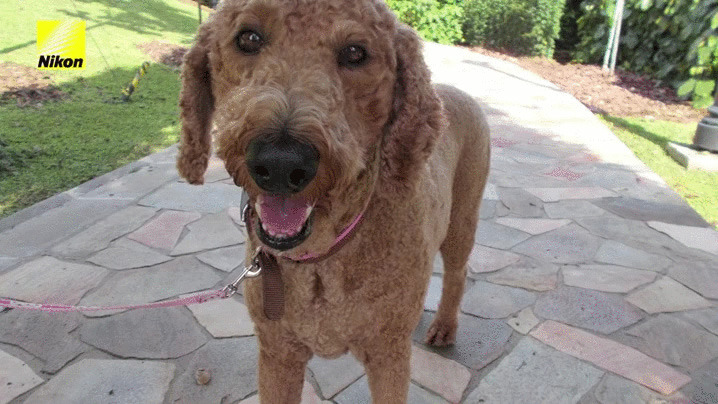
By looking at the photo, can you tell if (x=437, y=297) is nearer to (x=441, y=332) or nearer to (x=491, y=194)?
(x=441, y=332)

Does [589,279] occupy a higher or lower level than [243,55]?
lower

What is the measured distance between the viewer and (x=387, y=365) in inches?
70.4

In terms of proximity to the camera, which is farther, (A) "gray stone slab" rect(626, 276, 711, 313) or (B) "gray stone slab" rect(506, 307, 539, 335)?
(A) "gray stone slab" rect(626, 276, 711, 313)

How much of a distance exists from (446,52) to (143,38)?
556cm

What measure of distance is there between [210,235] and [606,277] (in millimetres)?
2596

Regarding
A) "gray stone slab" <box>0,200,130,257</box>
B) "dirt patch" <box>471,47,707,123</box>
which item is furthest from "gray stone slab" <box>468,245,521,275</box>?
"dirt patch" <box>471,47,707,123</box>

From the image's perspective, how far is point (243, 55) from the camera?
143 cm

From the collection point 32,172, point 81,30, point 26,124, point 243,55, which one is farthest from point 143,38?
point 243,55

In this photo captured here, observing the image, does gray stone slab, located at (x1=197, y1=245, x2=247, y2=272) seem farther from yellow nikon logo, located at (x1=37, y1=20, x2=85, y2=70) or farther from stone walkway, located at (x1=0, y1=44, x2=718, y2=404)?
yellow nikon logo, located at (x1=37, y1=20, x2=85, y2=70)

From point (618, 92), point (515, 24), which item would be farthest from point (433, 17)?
point (618, 92)

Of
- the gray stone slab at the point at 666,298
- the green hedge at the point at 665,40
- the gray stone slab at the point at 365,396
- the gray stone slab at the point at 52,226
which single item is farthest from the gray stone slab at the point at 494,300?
the green hedge at the point at 665,40

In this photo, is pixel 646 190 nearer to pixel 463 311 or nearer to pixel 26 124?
pixel 463 311

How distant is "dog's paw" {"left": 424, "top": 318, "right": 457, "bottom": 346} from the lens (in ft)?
8.82

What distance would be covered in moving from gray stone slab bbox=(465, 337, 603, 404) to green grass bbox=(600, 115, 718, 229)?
101 inches
